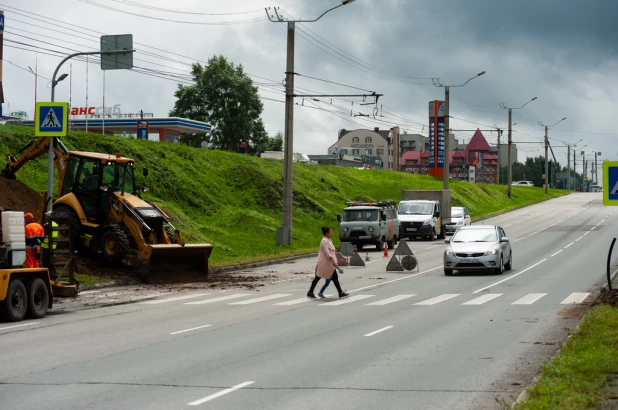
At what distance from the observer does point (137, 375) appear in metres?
11.0

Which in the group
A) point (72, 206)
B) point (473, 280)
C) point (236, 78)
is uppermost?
point (236, 78)

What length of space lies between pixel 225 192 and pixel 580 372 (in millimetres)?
44203

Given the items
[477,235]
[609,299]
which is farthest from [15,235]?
[477,235]

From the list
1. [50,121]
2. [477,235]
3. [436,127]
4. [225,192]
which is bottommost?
[477,235]

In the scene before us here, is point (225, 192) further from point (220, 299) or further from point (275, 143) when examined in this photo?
point (275, 143)

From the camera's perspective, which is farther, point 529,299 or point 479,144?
point 479,144

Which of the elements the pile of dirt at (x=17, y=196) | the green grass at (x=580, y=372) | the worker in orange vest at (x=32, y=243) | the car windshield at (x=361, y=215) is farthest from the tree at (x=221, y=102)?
the green grass at (x=580, y=372)

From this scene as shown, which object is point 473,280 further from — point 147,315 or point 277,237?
point 277,237

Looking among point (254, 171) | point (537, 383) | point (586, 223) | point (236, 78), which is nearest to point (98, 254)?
point (537, 383)

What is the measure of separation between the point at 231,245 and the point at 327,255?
62.0 ft

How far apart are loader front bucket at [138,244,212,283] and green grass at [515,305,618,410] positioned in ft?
46.1

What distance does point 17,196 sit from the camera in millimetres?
31359

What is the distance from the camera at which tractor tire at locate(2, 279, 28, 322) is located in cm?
1706

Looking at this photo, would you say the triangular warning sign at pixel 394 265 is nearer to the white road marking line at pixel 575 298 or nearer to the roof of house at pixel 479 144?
the white road marking line at pixel 575 298
